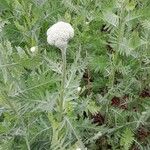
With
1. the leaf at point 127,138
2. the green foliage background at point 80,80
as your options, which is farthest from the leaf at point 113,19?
the leaf at point 127,138

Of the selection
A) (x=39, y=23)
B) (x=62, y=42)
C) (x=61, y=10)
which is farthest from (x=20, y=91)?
(x=61, y=10)

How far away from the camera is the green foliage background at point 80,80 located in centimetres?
140

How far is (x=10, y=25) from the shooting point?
78.5 inches

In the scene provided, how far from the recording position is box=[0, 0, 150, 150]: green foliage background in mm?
1397

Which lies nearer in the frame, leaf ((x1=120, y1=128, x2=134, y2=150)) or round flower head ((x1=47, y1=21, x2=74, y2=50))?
round flower head ((x1=47, y1=21, x2=74, y2=50))

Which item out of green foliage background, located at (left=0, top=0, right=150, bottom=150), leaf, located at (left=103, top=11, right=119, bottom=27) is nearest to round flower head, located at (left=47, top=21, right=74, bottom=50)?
green foliage background, located at (left=0, top=0, right=150, bottom=150)

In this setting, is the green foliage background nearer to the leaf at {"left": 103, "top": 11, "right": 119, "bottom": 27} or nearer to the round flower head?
the leaf at {"left": 103, "top": 11, "right": 119, "bottom": 27}

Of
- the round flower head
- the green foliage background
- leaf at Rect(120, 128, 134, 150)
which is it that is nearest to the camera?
the round flower head

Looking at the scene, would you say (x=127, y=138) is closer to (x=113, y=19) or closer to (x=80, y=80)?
(x=80, y=80)

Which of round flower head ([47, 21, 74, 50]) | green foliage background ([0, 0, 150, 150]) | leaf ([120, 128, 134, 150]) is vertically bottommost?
leaf ([120, 128, 134, 150])

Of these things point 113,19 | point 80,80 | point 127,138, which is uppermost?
point 113,19

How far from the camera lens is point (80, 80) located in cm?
148

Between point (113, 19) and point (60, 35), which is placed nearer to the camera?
point (60, 35)

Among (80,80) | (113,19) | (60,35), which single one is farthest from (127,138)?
(60,35)
